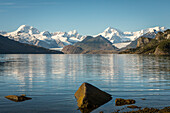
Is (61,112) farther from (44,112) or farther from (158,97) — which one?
(158,97)

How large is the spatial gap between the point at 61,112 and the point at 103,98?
23.0ft

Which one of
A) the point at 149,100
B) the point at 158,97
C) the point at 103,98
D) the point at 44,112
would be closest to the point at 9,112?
the point at 44,112

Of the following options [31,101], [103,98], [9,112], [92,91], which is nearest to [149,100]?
[103,98]

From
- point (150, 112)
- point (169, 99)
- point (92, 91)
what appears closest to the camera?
point (150, 112)

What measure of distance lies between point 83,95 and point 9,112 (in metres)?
8.92

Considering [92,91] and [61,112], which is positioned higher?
[92,91]

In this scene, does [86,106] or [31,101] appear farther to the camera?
[31,101]

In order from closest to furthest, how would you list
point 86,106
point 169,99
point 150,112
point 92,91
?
point 150,112
point 86,106
point 92,91
point 169,99

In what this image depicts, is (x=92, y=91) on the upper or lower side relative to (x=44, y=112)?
upper

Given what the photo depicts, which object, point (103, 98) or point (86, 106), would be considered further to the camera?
point (103, 98)

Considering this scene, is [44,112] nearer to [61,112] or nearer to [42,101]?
[61,112]

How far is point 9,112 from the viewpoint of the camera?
2394 centimetres

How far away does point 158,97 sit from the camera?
3127cm

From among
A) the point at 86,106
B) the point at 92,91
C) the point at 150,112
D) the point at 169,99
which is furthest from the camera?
the point at 169,99
